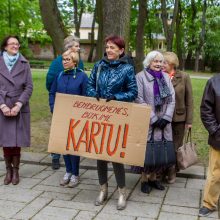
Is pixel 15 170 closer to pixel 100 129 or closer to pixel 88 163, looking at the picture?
pixel 88 163

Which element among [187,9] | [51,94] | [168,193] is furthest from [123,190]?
[187,9]

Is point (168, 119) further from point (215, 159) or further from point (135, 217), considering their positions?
point (135, 217)

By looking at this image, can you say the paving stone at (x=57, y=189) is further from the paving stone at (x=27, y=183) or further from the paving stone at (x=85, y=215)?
the paving stone at (x=85, y=215)

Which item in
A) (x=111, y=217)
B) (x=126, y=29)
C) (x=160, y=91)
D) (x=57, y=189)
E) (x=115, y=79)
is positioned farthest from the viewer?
(x=126, y=29)

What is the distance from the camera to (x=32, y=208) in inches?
199

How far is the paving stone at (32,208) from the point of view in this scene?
4809 mm

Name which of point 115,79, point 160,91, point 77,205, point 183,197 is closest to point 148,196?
point 183,197

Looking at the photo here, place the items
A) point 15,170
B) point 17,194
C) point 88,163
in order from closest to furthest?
point 17,194 → point 15,170 → point 88,163

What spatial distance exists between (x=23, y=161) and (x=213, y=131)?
3.47 metres

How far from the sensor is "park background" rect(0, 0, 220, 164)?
26.4 ft

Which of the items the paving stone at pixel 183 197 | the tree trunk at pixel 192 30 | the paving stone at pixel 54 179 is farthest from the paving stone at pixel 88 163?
the tree trunk at pixel 192 30

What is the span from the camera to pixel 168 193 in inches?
225

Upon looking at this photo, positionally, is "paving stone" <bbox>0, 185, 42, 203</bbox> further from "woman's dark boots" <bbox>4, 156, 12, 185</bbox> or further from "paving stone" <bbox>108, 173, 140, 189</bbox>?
"paving stone" <bbox>108, 173, 140, 189</bbox>

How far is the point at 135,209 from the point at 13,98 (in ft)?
7.31
